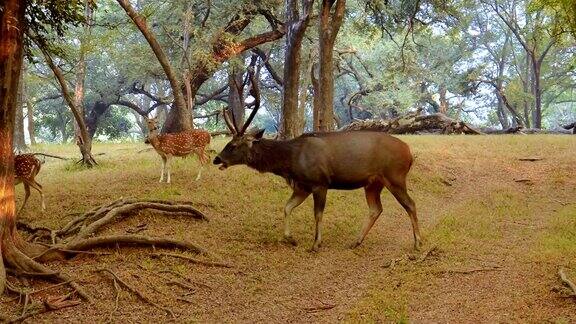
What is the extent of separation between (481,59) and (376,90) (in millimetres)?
12865

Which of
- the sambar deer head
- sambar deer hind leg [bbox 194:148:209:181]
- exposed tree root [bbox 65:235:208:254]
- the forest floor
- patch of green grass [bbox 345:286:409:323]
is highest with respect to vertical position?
the sambar deer head

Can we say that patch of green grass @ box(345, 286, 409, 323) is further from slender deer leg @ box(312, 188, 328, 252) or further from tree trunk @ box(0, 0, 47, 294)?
tree trunk @ box(0, 0, 47, 294)

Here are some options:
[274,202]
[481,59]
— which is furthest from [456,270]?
[481,59]

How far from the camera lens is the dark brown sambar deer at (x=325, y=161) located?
354 inches

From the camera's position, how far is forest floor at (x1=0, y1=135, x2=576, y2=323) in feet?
20.6

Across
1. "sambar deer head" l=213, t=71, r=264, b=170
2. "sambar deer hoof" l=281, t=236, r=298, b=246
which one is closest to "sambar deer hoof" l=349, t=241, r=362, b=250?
"sambar deer hoof" l=281, t=236, r=298, b=246

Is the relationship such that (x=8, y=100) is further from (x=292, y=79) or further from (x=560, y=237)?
(x=560, y=237)

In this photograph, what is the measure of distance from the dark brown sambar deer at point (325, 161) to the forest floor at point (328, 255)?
76 cm

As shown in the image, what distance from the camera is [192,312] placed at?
630 centimetres

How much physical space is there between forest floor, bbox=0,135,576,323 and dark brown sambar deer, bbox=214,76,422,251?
2.49 feet

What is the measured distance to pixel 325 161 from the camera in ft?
29.6

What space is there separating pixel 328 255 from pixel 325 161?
1.49 meters

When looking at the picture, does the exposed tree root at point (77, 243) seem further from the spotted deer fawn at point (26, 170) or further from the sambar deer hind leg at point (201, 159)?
the sambar deer hind leg at point (201, 159)

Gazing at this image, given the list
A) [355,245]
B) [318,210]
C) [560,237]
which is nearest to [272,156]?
[318,210]
